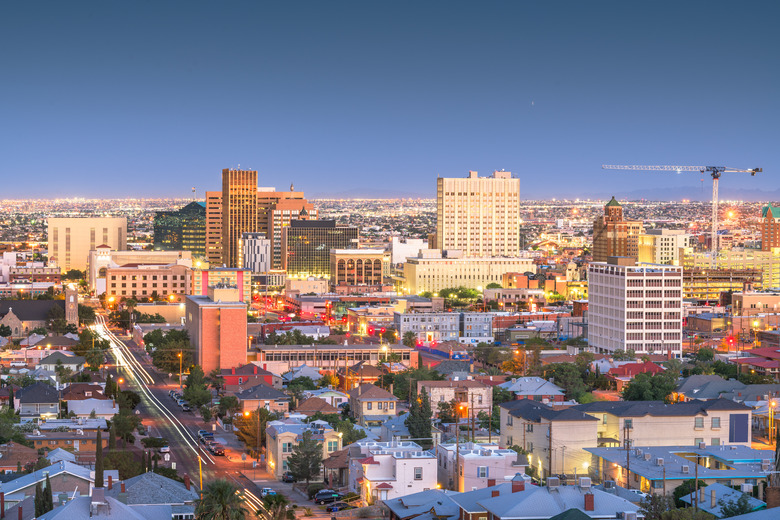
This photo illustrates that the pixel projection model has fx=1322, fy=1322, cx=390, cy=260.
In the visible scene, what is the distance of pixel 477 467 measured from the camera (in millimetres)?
40094

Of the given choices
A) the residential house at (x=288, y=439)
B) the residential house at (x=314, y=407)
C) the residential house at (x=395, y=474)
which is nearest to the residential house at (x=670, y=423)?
the residential house at (x=288, y=439)

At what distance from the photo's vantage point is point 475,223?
180500mm

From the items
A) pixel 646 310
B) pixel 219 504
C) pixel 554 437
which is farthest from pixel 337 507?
pixel 646 310

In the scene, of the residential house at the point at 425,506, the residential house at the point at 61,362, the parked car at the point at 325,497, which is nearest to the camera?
the residential house at the point at 425,506

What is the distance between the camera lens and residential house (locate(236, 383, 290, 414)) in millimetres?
58350

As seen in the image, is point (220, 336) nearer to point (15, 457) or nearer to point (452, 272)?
point (15, 457)

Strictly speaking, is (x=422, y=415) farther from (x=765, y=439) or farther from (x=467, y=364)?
(x=467, y=364)

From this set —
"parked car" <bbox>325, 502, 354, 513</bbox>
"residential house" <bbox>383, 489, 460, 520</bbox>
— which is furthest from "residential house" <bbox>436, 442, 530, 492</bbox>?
"parked car" <bbox>325, 502, 354, 513</bbox>

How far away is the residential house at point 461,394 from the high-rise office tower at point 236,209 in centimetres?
13061

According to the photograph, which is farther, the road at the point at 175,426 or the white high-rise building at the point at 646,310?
the white high-rise building at the point at 646,310

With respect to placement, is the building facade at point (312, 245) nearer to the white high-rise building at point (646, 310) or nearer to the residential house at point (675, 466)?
the white high-rise building at point (646, 310)

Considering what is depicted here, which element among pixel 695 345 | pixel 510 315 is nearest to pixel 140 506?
pixel 695 345

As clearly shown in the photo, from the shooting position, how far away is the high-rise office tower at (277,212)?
179 m

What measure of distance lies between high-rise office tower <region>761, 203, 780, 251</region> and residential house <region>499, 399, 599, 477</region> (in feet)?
476
